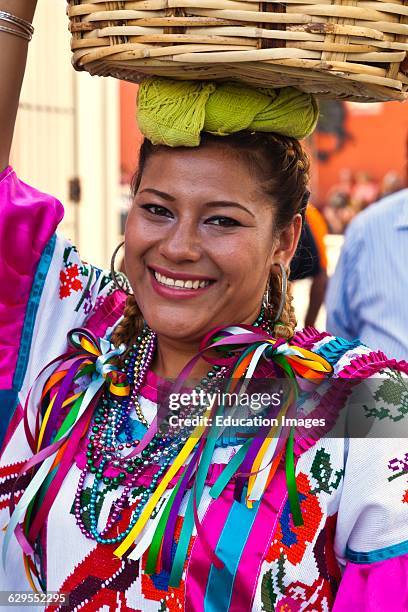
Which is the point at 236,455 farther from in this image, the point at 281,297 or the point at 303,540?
the point at 281,297

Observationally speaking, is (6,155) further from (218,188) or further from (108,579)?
(108,579)

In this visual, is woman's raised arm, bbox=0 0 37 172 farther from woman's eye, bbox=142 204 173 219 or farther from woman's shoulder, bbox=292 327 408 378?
woman's shoulder, bbox=292 327 408 378

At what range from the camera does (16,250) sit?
2.07 m

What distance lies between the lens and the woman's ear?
1948 mm

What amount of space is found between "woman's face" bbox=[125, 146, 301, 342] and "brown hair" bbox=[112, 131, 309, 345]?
24mm

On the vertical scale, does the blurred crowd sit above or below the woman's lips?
below

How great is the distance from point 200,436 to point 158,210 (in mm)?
467

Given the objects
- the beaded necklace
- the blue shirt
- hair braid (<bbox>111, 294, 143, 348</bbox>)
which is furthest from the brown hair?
the blue shirt

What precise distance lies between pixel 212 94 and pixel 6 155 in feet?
1.92

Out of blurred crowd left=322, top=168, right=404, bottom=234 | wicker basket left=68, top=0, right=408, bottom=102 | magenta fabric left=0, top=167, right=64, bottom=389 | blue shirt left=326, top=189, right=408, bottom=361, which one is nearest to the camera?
wicker basket left=68, top=0, right=408, bottom=102

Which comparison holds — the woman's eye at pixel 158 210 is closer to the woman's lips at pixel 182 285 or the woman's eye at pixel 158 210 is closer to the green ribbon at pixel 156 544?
the woman's lips at pixel 182 285

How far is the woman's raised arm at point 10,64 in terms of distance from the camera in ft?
6.21

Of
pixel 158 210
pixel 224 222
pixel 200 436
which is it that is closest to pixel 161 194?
pixel 158 210

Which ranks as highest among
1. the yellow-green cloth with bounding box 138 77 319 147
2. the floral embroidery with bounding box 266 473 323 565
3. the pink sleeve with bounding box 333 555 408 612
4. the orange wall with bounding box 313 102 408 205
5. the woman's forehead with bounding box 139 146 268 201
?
the yellow-green cloth with bounding box 138 77 319 147
